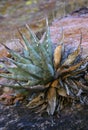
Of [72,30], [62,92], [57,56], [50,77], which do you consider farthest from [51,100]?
[72,30]

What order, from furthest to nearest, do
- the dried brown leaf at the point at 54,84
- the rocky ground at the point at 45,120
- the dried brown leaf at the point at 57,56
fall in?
the dried brown leaf at the point at 57,56, the dried brown leaf at the point at 54,84, the rocky ground at the point at 45,120

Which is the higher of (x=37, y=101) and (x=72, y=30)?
(x=37, y=101)

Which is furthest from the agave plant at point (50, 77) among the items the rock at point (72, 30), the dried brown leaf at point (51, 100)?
the rock at point (72, 30)

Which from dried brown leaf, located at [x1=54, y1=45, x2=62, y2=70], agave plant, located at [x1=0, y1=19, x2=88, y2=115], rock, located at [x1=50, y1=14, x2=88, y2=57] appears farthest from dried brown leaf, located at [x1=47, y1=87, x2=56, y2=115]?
rock, located at [x1=50, y1=14, x2=88, y2=57]

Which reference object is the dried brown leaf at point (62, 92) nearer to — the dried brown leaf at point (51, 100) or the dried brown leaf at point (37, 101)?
the dried brown leaf at point (51, 100)

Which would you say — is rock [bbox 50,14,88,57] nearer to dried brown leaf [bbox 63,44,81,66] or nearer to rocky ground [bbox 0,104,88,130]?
dried brown leaf [bbox 63,44,81,66]

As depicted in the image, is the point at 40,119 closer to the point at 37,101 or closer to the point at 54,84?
the point at 37,101

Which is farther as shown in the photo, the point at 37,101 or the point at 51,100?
the point at 37,101

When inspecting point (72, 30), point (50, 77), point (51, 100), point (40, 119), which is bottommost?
point (72, 30)
